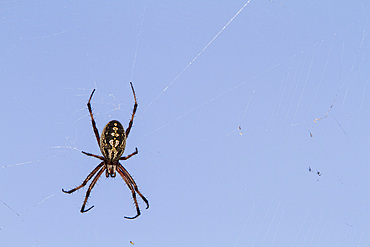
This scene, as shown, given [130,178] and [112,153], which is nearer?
[112,153]

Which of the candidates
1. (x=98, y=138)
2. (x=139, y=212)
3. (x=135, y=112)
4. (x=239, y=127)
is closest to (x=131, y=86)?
(x=135, y=112)

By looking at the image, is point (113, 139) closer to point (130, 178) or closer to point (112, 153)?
point (112, 153)

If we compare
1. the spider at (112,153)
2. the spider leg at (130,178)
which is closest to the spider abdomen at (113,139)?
the spider at (112,153)

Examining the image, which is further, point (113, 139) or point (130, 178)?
point (130, 178)

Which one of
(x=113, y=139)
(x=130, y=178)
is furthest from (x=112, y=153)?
(x=130, y=178)

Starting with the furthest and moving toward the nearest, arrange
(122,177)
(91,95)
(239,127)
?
(122,177)
(239,127)
(91,95)

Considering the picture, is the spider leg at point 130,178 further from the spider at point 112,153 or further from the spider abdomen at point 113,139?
the spider abdomen at point 113,139

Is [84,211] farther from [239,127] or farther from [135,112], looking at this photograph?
[239,127]

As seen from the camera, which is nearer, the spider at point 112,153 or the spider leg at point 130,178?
the spider at point 112,153
